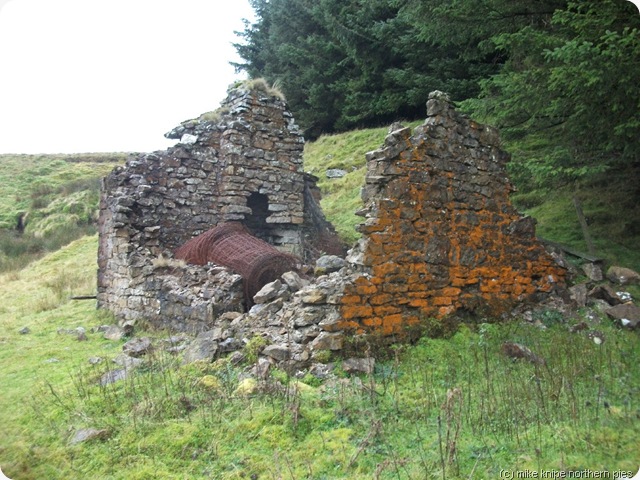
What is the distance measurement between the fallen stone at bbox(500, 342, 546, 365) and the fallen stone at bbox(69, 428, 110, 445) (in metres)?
4.54

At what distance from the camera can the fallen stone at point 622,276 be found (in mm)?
8281

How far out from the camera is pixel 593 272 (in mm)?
8469

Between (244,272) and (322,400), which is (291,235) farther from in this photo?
(322,400)

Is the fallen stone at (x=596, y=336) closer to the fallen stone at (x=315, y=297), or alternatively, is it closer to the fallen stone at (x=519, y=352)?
the fallen stone at (x=519, y=352)

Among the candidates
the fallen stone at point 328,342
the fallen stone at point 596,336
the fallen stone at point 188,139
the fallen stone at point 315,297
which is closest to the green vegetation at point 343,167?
the fallen stone at point 188,139

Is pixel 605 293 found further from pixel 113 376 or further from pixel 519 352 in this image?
pixel 113 376

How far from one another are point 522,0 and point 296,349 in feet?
24.1

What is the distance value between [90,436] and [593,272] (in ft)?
25.6

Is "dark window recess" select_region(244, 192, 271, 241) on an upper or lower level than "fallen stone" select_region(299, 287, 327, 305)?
upper

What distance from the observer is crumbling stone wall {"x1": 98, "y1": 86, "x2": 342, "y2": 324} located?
11.0 metres

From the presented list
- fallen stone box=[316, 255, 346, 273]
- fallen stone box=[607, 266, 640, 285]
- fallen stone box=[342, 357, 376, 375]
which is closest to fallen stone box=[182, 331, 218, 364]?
fallen stone box=[342, 357, 376, 375]

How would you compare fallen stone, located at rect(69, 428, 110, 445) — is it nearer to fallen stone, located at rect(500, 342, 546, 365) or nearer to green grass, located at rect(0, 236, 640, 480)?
green grass, located at rect(0, 236, 640, 480)

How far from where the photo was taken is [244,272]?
9.13 metres

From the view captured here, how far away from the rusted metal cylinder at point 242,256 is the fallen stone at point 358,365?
127 inches
